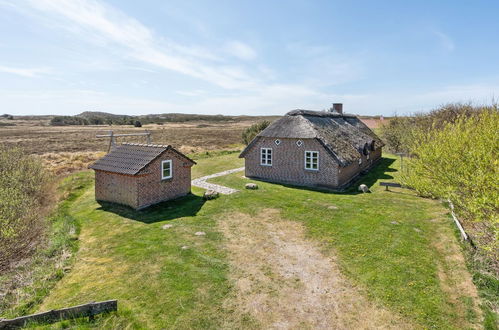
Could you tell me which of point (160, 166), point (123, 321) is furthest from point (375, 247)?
point (160, 166)

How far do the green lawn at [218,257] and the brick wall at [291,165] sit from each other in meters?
3.02

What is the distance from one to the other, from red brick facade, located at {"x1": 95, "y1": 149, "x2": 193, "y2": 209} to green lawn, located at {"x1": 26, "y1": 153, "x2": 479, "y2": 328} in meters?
0.72

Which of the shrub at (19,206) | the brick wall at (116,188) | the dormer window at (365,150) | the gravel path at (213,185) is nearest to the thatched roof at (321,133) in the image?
the dormer window at (365,150)

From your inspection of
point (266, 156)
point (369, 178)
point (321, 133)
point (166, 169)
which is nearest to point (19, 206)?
point (166, 169)

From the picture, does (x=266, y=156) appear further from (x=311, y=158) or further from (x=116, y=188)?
(x=116, y=188)

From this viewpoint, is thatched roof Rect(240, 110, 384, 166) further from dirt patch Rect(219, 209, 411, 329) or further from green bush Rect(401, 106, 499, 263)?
dirt patch Rect(219, 209, 411, 329)

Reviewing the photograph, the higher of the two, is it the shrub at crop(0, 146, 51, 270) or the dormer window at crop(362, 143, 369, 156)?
the dormer window at crop(362, 143, 369, 156)

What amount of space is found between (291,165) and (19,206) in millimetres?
17465

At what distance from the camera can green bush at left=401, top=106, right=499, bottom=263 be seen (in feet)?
26.0

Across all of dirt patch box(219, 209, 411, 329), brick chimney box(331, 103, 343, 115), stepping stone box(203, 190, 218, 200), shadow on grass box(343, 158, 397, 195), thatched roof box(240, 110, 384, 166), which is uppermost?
brick chimney box(331, 103, 343, 115)

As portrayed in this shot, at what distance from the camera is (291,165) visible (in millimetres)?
23406

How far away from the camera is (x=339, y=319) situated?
776 centimetres

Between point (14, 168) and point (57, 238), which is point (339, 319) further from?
point (14, 168)

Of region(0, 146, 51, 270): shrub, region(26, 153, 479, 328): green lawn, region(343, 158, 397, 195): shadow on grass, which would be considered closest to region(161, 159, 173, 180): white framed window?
region(26, 153, 479, 328): green lawn
